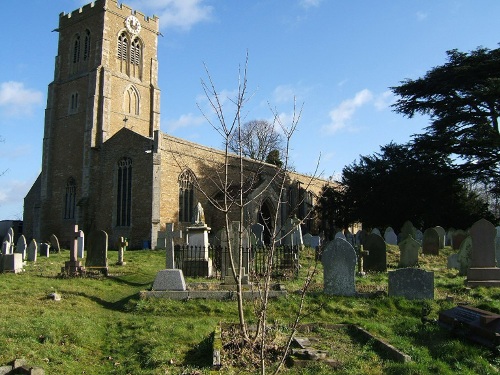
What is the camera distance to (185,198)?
92.0ft

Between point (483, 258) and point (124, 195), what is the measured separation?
20515 millimetres

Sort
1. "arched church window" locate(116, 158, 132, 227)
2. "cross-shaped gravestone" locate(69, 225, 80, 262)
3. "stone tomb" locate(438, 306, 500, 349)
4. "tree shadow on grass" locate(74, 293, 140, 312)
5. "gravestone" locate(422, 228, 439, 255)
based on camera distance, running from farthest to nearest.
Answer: "arched church window" locate(116, 158, 132, 227)
"gravestone" locate(422, 228, 439, 255)
"cross-shaped gravestone" locate(69, 225, 80, 262)
"tree shadow on grass" locate(74, 293, 140, 312)
"stone tomb" locate(438, 306, 500, 349)

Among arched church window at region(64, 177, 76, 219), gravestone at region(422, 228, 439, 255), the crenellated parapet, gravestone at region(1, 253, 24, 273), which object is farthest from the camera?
the crenellated parapet

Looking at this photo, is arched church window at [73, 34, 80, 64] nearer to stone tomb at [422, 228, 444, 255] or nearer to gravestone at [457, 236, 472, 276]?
stone tomb at [422, 228, 444, 255]

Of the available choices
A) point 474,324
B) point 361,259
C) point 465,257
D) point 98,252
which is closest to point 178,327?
point 474,324

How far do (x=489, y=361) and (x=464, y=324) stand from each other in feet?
2.53

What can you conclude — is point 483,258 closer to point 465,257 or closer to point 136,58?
point 465,257

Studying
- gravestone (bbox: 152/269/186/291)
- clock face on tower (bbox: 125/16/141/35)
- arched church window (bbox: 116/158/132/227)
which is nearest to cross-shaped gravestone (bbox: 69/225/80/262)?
gravestone (bbox: 152/269/186/291)

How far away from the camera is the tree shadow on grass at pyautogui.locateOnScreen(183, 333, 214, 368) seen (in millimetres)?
5762

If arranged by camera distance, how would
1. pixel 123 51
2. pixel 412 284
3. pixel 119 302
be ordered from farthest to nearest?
pixel 123 51, pixel 119 302, pixel 412 284

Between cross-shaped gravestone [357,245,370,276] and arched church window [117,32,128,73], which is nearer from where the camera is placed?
cross-shaped gravestone [357,245,370,276]

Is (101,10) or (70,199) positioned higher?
(101,10)

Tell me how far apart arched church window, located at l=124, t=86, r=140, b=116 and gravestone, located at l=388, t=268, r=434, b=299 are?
1046 inches

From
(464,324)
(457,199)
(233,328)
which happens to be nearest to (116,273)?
(233,328)
